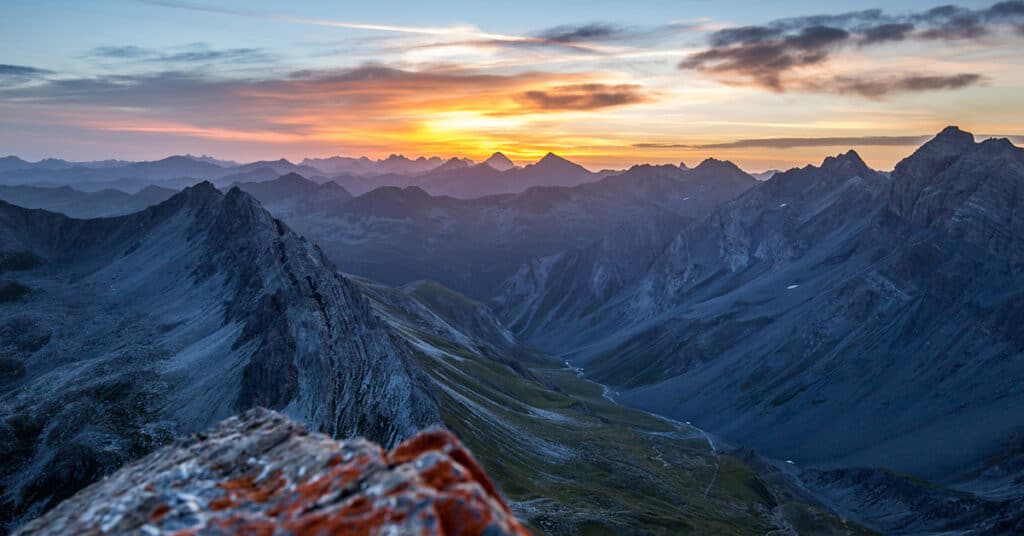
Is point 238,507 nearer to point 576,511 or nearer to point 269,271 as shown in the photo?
point 576,511

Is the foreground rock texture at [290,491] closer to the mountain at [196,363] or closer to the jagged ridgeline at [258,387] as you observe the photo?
the jagged ridgeline at [258,387]

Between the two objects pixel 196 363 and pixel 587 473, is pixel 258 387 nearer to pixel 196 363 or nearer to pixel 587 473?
pixel 196 363

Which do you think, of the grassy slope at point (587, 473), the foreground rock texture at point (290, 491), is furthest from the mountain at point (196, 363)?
the foreground rock texture at point (290, 491)

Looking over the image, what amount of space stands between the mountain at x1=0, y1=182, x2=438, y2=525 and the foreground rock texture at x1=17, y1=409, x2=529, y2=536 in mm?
81855

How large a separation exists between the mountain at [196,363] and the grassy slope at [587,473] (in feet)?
66.1

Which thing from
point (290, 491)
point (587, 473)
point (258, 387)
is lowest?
point (587, 473)

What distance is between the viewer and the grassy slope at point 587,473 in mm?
116938

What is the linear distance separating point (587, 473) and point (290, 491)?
138 m

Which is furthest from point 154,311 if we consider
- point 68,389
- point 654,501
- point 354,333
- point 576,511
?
point 654,501

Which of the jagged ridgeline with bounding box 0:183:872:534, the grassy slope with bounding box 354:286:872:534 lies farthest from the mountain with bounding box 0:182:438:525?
the grassy slope with bounding box 354:286:872:534

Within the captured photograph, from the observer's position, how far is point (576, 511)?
11256cm

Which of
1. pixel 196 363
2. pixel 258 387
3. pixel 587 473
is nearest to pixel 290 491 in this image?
pixel 258 387

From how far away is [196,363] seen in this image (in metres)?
118

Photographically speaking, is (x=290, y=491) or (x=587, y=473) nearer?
(x=290, y=491)
